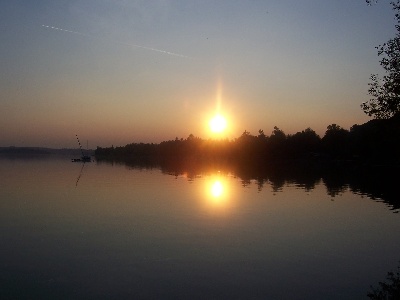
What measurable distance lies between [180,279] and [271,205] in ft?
107

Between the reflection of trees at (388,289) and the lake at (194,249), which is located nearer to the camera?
the reflection of trees at (388,289)

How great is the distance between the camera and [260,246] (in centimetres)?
3042

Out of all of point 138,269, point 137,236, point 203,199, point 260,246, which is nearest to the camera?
point 138,269

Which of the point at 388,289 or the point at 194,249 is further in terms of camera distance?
the point at 194,249

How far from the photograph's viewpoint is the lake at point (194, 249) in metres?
21.3

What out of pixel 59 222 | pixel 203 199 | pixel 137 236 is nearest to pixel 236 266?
pixel 137 236

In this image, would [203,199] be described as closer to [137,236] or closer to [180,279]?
[137,236]

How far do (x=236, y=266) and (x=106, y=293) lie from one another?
8874 mm

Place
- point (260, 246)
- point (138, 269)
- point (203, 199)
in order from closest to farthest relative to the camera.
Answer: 1. point (138, 269)
2. point (260, 246)
3. point (203, 199)

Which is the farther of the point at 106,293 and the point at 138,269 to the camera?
the point at 138,269

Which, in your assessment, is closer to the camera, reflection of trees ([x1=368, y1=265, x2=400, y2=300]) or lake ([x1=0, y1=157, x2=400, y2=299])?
reflection of trees ([x1=368, y1=265, x2=400, y2=300])

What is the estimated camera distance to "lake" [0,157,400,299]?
21.3 m

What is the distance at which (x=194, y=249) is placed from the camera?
1151 inches

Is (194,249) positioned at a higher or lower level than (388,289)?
lower
